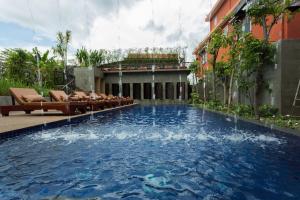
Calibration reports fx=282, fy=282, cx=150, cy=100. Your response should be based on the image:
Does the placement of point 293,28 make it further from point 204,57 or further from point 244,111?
point 204,57

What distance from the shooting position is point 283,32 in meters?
10.9

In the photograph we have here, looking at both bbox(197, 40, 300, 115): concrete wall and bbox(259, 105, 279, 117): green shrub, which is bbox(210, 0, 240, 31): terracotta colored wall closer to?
bbox(197, 40, 300, 115): concrete wall

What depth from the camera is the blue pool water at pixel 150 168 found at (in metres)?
3.13

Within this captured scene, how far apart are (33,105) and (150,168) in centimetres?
879

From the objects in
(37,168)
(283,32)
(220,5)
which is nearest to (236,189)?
(37,168)

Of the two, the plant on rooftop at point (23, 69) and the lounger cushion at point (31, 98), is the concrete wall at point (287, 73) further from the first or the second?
the plant on rooftop at point (23, 69)

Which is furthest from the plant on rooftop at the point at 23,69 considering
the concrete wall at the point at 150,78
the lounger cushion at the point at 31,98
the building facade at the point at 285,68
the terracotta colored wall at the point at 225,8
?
the building facade at the point at 285,68

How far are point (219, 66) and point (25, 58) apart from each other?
16.8 meters

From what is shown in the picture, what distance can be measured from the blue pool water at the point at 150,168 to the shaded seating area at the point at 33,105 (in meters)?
4.35

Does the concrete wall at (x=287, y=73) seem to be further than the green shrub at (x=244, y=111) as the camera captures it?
No

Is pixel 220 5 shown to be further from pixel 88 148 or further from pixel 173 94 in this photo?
pixel 88 148

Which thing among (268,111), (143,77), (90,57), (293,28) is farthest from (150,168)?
(90,57)

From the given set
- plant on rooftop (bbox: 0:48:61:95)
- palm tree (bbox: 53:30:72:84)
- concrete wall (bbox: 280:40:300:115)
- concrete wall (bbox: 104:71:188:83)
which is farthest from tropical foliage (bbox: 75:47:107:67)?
concrete wall (bbox: 280:40:300:115)

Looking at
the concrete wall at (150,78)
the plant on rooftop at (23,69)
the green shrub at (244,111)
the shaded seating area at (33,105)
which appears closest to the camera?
the shaded seating area at (33,105)
